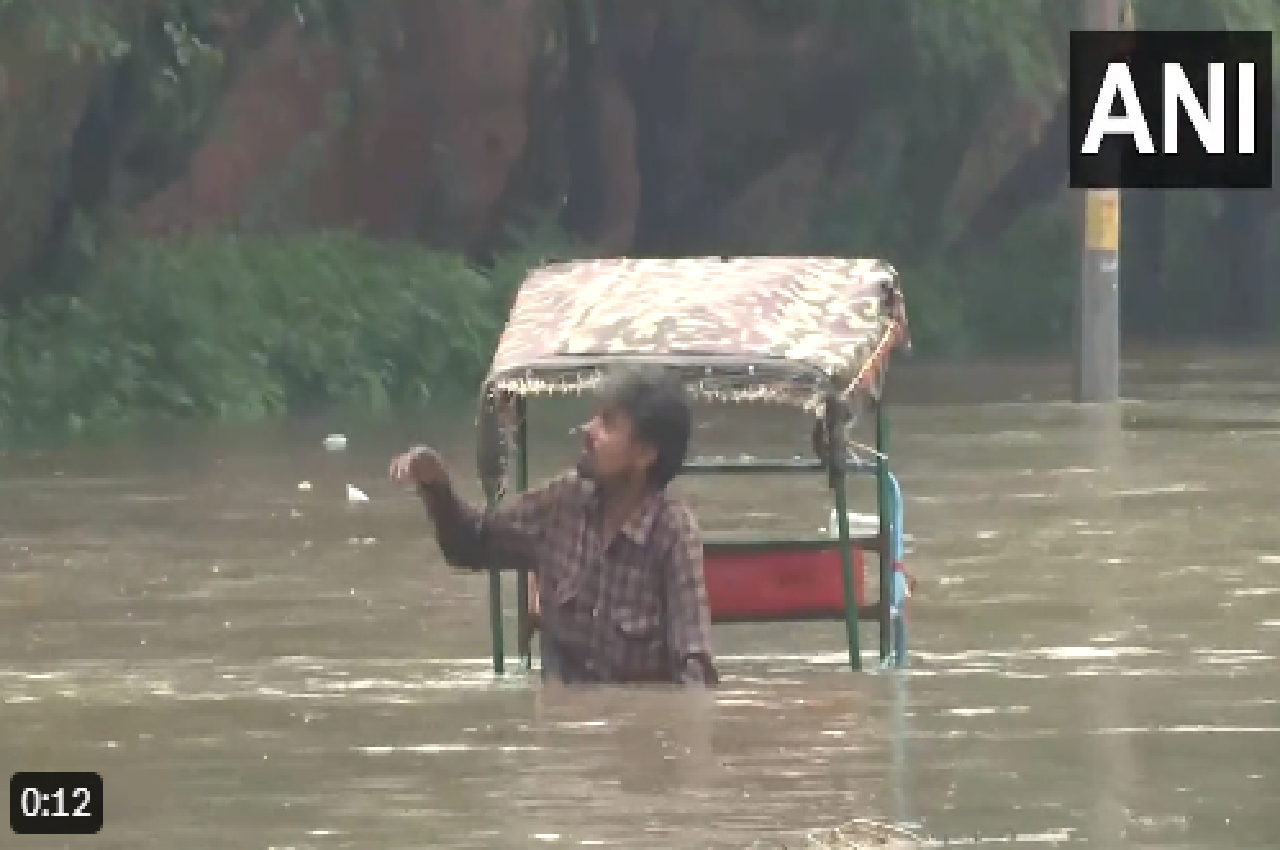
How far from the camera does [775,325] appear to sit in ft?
43.1

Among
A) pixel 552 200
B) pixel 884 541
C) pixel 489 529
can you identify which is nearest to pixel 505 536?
pixel 489 529

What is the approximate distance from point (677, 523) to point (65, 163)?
17711 mm

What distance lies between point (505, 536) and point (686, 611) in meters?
0.67

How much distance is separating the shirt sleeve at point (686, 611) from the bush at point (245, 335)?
15.7 metres

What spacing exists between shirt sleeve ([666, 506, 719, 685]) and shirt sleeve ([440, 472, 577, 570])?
1.50ft

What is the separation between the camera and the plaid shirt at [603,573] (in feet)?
39.7

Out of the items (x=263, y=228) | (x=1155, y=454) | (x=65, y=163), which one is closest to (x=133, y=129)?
(x=65, y=163)

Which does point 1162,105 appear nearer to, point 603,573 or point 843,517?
point 843,517

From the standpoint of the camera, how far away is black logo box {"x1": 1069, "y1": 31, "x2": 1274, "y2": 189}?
29719mm

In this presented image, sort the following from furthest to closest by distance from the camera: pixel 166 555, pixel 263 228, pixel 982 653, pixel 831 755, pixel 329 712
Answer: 1. pixel 263 228
2. pixel 166 555
3. pixel 982 653
4. pixel 329 712
5. pixel 831 755

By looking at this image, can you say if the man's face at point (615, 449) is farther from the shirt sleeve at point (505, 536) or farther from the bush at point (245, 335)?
the bush at point (245, 335)

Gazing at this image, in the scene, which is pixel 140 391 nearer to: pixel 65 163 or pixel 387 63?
pixel 65 163
